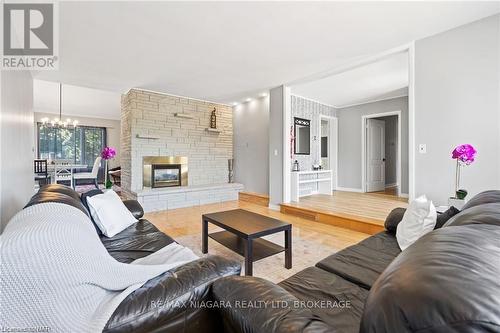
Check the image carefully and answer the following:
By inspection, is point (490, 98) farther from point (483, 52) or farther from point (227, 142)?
point (227, 142)

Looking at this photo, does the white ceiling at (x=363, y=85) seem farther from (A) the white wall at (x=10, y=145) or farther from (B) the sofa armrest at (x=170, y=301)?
(A) the white wall at (x=10, y=145)

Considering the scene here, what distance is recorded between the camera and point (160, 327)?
0.87 metres

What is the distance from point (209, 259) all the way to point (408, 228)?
1.48 meters

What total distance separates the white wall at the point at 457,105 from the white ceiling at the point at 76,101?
6.18 m

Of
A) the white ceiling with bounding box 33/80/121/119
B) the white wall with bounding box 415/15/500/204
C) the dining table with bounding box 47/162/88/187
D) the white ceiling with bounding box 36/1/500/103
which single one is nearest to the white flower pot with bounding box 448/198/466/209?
the white wall with bounding box 415/15/500/204

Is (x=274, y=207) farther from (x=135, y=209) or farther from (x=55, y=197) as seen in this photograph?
(x=55, y=197)

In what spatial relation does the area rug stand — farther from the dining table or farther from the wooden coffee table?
the dining table

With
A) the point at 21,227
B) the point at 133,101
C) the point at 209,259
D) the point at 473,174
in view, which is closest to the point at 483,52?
the point at 473,174

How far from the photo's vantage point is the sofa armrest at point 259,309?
0.71 meters

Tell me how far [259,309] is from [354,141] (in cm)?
644

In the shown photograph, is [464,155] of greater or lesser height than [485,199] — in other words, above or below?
above

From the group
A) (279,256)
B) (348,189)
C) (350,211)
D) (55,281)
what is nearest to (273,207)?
(350,211)

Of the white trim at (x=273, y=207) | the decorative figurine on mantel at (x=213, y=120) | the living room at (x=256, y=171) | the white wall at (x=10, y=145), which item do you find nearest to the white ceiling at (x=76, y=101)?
the living room at (x=256, y=171)

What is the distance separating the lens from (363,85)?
4840 millimetres
